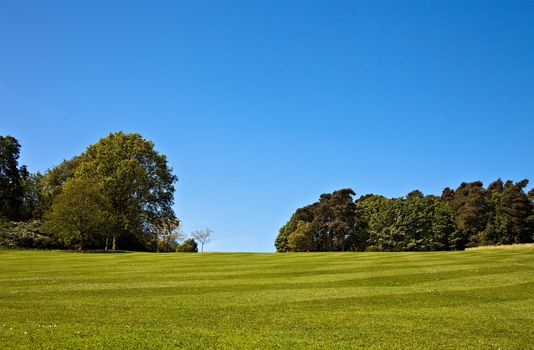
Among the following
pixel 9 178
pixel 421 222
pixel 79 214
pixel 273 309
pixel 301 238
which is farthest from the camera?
pixel 301 238

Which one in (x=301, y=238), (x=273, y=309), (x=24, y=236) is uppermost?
(x=24, y=236)

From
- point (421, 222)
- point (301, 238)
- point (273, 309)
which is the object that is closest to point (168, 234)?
point (301, 238)

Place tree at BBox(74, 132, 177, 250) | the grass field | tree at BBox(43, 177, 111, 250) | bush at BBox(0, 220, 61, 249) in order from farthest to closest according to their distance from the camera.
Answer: tree at BBox(74, 132, 177, 250), bush at BBox(0, 220, 61, 249), tree at BBox(43, 177, 111, 250), the grass field

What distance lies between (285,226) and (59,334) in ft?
461

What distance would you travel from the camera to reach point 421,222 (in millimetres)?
108938

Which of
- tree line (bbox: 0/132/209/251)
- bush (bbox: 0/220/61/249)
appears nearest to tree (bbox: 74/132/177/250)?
tree line (bbox: 0/132/209/251)

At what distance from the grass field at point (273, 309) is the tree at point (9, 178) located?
5675 centimetres

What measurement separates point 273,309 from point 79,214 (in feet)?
178

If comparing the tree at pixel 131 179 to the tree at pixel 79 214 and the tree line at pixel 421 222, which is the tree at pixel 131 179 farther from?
the tree line at pixel 421 222

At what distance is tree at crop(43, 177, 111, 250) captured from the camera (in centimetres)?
6344

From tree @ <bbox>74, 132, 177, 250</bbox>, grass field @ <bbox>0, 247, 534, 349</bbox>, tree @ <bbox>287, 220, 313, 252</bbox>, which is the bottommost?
grass field @ <bbox>0, 247, 534, 349</bbox>

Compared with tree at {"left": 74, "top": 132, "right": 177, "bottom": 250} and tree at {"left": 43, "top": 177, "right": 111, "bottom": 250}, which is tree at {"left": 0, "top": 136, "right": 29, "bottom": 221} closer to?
tree at {"left": 74, "top": 132, "right": 177, "bottom": 250}

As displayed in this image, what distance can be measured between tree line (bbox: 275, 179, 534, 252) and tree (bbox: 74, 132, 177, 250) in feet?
153

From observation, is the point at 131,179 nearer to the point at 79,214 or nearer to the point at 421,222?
the point at 79,214
